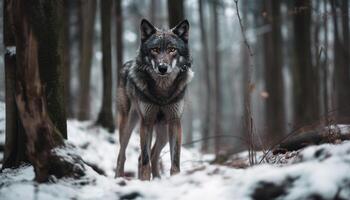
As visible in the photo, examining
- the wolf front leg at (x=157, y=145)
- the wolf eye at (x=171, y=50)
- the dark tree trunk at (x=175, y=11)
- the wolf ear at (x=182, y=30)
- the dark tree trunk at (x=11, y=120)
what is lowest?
the wolf front leg at (x=157, y=145)

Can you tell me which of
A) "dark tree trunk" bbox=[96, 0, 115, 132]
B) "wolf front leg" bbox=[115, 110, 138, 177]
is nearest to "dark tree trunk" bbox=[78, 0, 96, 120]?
"dark tree trunk" bbox=[96, 0, 115, 132]

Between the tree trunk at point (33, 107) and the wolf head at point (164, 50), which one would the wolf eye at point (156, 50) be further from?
the tree trunk at point (33, 107)

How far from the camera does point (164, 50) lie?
6.05 meters

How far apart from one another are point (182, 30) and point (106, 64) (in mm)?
4934

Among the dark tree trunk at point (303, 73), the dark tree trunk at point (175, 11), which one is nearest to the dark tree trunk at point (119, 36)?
the dark tree trunk at point (175, 11)

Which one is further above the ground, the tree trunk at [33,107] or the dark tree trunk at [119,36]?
the dark tree trunk at [119,36]

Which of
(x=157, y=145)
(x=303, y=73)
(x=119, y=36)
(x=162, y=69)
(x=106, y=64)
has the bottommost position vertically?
(x=157, y=145)

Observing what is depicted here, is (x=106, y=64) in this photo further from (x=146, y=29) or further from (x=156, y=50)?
(x=156, y=50)

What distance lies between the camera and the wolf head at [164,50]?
5899mm

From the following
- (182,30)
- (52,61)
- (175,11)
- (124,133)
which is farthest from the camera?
(175,11)

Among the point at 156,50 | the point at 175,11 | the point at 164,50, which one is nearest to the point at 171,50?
the point at 164,50

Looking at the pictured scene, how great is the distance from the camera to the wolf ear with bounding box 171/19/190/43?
643cm

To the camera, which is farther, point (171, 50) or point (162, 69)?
point (171, 50)

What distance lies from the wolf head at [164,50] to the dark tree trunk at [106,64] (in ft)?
15.1
